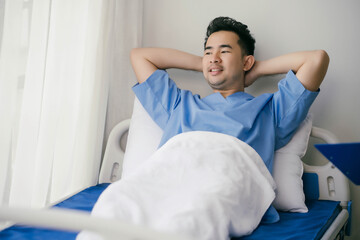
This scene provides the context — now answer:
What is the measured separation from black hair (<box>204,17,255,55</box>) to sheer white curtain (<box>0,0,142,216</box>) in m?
0.49

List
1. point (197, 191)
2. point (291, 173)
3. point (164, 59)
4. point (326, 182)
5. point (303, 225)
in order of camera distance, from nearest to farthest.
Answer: point (197, 191)
point (303, 225)
point (291, 173)
point (326, 182)
point (164, 59)

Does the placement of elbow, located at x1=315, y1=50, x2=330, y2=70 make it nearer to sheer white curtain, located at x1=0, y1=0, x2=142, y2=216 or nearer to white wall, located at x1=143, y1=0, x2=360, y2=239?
white wall, located at x1=143, y1=0, x2=360, y2=239

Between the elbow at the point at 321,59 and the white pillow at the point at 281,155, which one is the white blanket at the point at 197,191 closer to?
the white pillow at the point at 281,155

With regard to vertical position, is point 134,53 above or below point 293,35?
below

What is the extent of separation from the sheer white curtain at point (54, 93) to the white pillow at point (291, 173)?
2.68 feet

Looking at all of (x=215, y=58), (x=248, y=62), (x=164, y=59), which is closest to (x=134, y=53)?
(x=164, y=59)

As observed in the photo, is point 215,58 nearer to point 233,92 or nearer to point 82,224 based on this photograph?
point 233,92

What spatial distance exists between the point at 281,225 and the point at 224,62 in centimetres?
74

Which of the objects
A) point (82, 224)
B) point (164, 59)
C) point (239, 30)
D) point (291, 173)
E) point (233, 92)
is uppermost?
point (239, 30)

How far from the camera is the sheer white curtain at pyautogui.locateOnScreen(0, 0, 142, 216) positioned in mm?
1249

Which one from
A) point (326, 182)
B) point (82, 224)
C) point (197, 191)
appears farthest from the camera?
point (326, 182)

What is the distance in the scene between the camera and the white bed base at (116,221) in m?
0.47

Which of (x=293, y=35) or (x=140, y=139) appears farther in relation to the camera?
(x=293, y=35)

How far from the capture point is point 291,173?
145 centimetres
